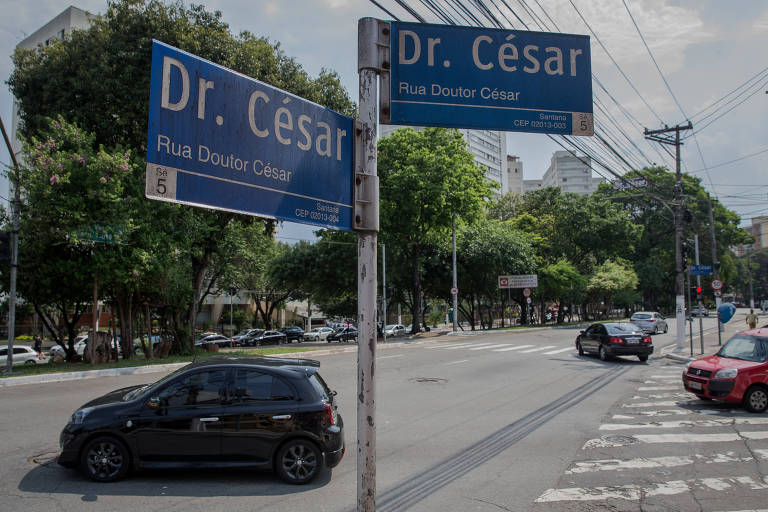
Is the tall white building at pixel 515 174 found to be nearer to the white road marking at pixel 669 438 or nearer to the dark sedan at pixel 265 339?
the dark sedan at pixel 265 339

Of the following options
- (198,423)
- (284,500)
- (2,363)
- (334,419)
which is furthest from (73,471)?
(2,363)

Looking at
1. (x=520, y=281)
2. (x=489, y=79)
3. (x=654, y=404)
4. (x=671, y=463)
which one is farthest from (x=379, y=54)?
(x=520, y=281)

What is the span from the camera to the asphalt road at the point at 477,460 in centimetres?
585

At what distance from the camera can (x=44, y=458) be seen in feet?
23.6

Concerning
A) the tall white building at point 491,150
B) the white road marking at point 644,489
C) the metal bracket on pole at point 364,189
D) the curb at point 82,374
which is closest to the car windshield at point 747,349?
the white road marking at point 644,489

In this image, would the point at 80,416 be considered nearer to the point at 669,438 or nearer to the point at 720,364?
the point at 669,438

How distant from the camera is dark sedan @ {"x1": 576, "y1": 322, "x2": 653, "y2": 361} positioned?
63.5 feet

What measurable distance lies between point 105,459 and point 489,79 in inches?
246

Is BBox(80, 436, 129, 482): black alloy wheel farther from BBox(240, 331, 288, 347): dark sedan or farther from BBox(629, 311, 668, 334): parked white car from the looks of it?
BBox(240, 331, 288, 347): dark sedan

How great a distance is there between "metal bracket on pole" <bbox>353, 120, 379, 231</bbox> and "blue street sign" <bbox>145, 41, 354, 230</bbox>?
0.04 meters

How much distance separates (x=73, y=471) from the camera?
6.73 metres

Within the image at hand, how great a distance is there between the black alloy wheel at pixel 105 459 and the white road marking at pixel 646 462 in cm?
569

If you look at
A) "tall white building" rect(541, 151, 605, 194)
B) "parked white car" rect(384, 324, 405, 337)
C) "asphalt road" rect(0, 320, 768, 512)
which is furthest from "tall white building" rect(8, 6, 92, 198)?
"tall white building" rect(541, 151, 605, 194)

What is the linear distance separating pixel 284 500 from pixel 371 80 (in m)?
4.86
